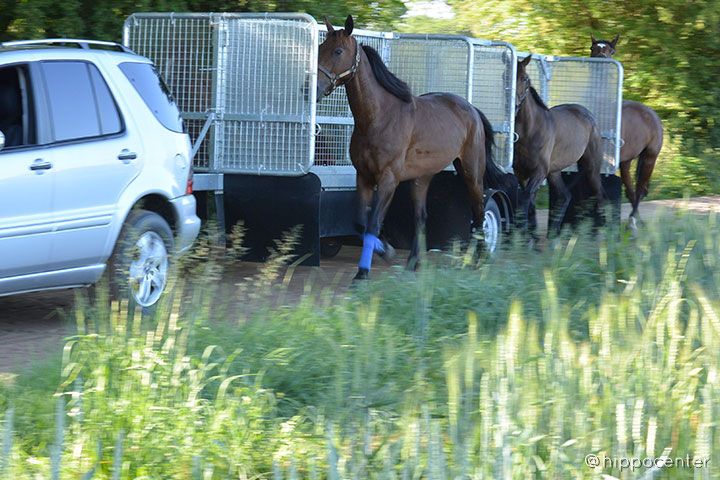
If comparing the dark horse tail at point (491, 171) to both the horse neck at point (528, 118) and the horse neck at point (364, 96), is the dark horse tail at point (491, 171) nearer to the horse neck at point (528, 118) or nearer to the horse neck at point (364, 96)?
the horse neck at point (528, 118)

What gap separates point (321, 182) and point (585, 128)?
4.70 meters

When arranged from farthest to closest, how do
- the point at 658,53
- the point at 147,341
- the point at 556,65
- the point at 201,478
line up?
the point at 658,53 → the point at 556,65 → the point at 147,341 → the point at 201,478

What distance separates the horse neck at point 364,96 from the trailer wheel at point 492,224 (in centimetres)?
213

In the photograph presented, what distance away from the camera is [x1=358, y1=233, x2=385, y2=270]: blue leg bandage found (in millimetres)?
10500

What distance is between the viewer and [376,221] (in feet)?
34.6

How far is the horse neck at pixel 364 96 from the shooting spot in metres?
10.6

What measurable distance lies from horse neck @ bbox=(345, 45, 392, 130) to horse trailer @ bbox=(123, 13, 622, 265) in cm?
36

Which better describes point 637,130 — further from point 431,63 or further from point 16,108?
point 16,108

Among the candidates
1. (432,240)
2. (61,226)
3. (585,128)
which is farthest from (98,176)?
(585,128)

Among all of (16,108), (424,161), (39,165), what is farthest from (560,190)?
(39,165)

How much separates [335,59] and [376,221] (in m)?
1.40

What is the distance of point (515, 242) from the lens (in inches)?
365

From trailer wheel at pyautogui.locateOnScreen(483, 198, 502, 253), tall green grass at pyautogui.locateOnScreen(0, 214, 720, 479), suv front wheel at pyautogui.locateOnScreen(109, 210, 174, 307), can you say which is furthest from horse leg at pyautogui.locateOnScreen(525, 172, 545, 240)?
tall green grass at pyautogui.locateOnScreen(0, 214, 720, 479)

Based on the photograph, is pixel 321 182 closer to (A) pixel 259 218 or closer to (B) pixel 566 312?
(A) pixel 259 218
